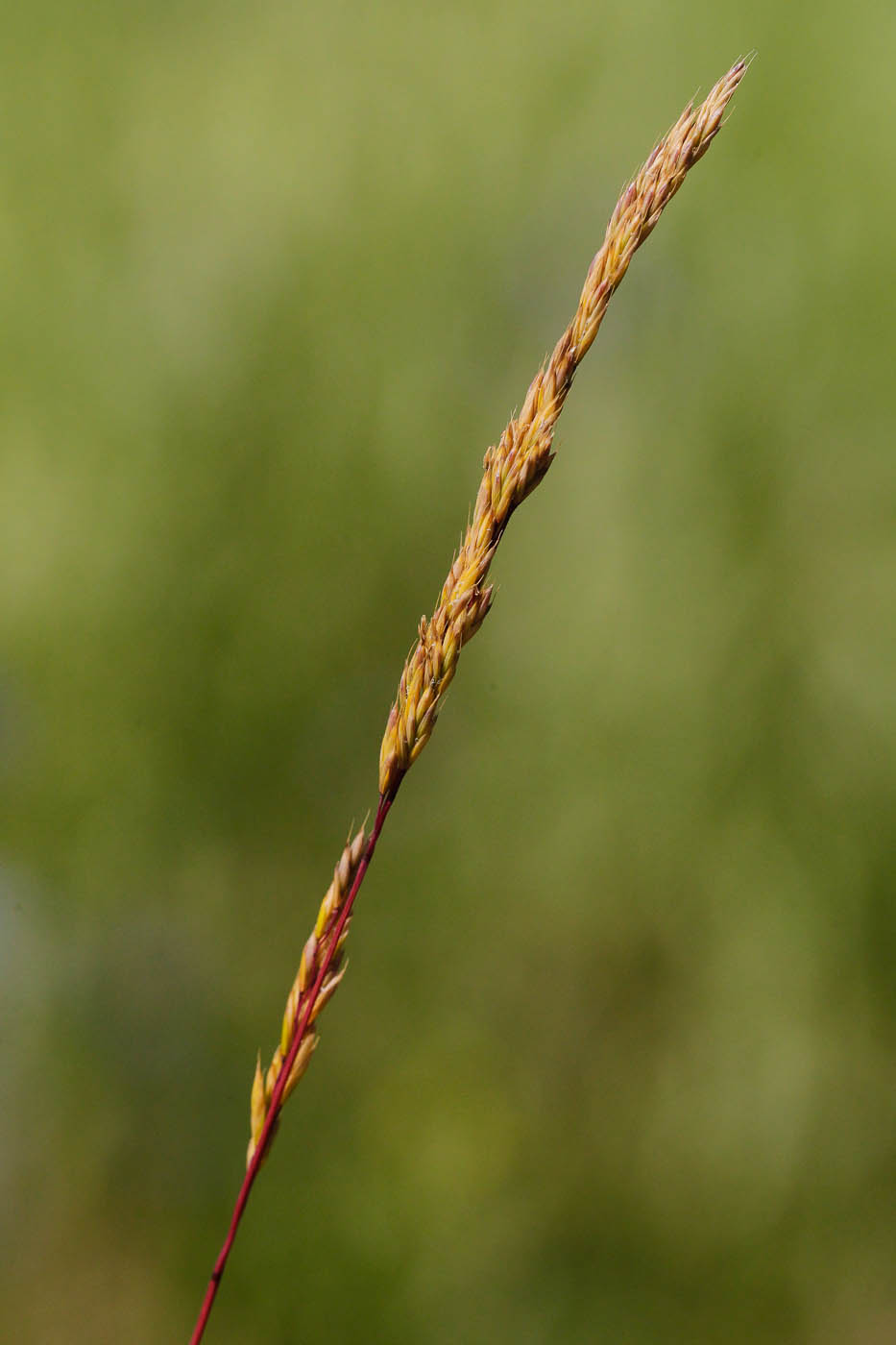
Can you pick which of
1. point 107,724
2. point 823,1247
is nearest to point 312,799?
point 107,724

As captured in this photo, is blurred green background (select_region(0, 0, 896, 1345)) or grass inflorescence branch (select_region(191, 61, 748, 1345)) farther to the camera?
blurred green background (select_region(0, 0, 896, 1345))

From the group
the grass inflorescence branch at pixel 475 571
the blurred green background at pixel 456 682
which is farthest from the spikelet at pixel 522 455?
the blurred green background at pixel 456 682

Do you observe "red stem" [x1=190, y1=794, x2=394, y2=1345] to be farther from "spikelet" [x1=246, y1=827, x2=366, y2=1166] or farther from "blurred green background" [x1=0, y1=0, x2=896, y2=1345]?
"blurred green background" [x1=0, y1=0, x2=896, y2=1345]

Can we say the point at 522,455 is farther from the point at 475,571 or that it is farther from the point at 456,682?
the point at 456,682

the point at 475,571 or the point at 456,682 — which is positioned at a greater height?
the point at 475,571

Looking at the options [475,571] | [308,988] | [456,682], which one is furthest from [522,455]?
[456,682]

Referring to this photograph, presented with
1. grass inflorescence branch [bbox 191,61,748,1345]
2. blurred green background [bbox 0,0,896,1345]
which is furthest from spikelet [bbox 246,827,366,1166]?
blurred green background [bbox 0,0,896,1345]

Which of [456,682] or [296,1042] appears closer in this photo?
[296,1042]
